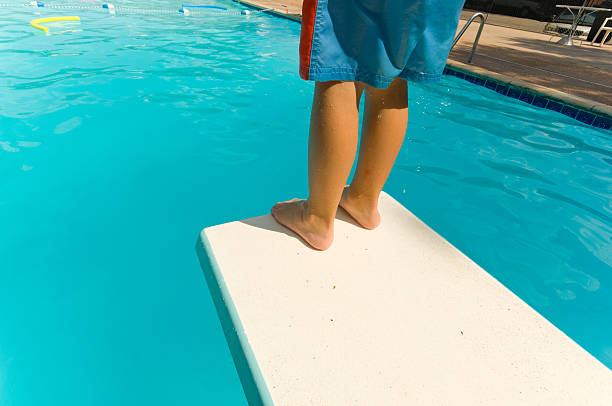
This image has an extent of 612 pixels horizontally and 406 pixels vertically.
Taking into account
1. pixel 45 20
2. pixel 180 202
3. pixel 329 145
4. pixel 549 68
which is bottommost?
pixel 180 202

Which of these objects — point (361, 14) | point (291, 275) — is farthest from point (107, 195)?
point (361, 14)

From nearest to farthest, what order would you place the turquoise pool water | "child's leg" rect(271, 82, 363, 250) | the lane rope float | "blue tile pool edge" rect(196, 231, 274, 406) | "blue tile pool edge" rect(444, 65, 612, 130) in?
"blue tile pool edge" rect(196, 231, 274, 406), "child's leg" rect(271, 82, 363, 250), the turquoise pool water, "blue tile pool edge" rect(444, 65, 612, 130), the lane rope float

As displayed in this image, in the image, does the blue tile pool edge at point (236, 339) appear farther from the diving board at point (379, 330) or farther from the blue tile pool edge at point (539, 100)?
the blue tile pool edge at point (539, 100)

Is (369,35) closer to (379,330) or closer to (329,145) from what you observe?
(329,145)

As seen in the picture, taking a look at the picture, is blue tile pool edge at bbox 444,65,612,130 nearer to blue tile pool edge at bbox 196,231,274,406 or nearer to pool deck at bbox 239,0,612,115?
pool deck at bbox 239,0,612,115

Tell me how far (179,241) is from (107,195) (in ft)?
2.10

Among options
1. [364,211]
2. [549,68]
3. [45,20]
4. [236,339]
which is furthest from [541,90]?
[45,20]

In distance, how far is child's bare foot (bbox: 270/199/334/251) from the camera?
1.18 m

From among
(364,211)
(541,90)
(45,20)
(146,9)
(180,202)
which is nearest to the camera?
(364,211)

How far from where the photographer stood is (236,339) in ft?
3.03

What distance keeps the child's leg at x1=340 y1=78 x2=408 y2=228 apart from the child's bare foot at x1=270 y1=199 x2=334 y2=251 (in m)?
0.22

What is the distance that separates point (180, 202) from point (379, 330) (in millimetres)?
1575

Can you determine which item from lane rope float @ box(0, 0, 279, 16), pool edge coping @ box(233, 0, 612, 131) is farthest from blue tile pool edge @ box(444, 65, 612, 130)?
lane rope float @ box(0, 0, 279, 16)

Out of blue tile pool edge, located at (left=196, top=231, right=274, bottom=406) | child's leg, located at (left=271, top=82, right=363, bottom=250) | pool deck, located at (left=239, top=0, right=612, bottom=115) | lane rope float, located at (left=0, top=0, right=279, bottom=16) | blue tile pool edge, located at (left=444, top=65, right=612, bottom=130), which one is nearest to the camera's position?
blue tile pool edge, located at (left=196, top=231, right=274, bottom=406)
